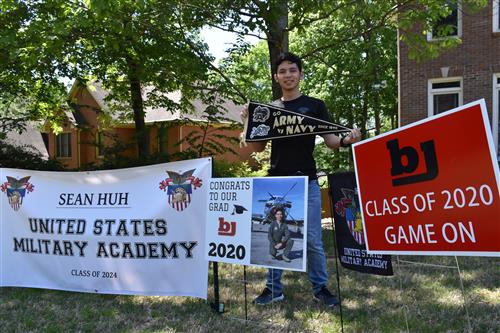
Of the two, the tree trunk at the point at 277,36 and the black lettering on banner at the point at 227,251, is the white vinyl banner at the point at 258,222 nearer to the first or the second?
the black lettering on banner at the point at 227,251

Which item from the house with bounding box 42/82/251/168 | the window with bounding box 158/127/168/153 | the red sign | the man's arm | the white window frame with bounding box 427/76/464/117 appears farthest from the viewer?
the white window frame with bounding box 427/76/464/117

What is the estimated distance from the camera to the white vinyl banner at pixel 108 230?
439cm

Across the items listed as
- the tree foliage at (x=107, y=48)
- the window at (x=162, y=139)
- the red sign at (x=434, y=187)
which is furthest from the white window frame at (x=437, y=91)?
the red sign at (x=434, y=187)

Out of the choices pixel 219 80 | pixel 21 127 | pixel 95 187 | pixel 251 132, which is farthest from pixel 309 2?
pixel 21 127

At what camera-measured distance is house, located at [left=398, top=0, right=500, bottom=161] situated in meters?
13.6

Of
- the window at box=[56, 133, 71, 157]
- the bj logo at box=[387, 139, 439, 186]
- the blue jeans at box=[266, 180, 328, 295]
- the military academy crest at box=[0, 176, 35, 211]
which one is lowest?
the blue jeans at box=[266, 180, 328, 295]

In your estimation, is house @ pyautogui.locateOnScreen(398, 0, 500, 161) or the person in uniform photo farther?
house @ pyautogui.locateOnScreen(398, 0, 500, 161)

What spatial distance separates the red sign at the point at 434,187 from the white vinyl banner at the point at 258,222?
1.68 ft

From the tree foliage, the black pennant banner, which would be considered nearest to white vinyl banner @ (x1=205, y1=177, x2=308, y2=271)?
the black pennant banner

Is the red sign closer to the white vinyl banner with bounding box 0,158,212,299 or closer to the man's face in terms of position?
the man's face

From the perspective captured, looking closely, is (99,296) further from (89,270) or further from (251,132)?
(251,132)

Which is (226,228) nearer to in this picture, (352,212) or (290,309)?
(290,309)

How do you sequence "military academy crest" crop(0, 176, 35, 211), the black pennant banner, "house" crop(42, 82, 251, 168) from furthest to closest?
"house" crop(42, 82, 251, 168) < "military academy crest" crop(0, 176, 35, 211) < the black pennant banner

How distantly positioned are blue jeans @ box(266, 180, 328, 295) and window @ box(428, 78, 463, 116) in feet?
37.7
